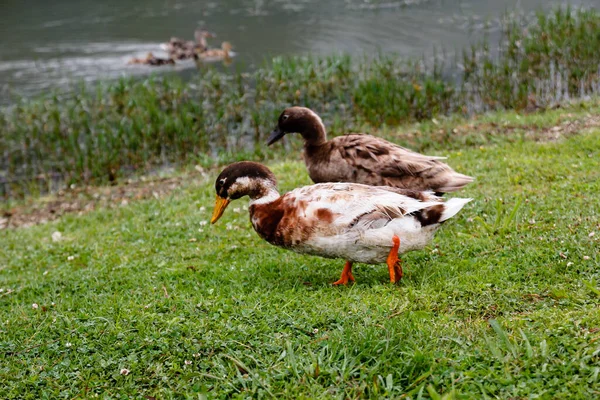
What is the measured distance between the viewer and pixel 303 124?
7734 millimetres

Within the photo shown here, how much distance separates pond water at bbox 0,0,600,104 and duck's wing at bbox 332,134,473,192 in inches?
416

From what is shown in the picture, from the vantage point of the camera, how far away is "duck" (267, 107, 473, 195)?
21.1 feet

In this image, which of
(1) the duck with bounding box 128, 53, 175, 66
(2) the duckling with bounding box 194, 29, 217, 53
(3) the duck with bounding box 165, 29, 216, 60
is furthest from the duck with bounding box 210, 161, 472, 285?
(2) the duckling with bounding box 194, 29, 217, 53

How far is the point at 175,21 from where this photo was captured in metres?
28.1

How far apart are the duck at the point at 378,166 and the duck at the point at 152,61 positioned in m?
14.2

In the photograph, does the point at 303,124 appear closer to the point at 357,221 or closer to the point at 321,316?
the point at 357,221

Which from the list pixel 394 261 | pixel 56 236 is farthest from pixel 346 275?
pixel 56 236

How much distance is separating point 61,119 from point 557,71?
11321mm

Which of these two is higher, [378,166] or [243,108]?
[378,166]

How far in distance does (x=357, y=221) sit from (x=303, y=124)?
2868 mm

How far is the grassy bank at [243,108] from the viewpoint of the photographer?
12758 mm

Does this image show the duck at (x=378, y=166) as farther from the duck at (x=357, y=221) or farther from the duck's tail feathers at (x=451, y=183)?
the duck at (x=357, y=221)

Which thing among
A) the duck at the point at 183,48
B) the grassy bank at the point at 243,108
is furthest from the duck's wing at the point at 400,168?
the duck at the point at 183,48

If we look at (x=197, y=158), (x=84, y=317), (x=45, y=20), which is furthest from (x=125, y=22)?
(x=84, y=317)
